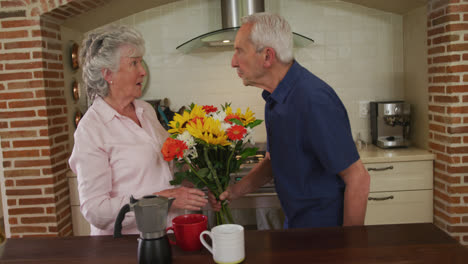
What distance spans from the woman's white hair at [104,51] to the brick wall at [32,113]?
142cm

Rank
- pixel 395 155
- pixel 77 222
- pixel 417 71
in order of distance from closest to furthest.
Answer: pixel 395 155
pixel 77 222
pixel 417 71

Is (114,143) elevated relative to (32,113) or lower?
lower

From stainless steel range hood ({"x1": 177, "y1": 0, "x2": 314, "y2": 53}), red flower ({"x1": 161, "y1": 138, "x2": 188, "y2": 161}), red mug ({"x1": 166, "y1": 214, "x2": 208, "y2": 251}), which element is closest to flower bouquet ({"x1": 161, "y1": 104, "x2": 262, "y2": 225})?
red flower ({"x1": 161, "y1": 138, "x2": 188, "y2": 161})

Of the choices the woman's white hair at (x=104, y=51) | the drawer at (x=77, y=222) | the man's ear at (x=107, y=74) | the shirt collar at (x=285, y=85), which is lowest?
the drawer at (x=77, y=222)

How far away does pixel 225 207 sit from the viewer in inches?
64.2

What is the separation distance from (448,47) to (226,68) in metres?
1.86

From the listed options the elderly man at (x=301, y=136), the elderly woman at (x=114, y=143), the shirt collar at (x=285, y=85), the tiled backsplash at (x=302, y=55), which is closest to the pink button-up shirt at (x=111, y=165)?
the elderly woman at (x=114, y=143)

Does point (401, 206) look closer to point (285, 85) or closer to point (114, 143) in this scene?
point (285, 85)

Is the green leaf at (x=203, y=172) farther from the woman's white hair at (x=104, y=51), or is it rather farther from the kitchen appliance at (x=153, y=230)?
the woman's white hair at (x=104, y=51)

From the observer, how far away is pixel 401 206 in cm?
334

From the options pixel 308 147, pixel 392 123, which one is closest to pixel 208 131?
pixel 308 147

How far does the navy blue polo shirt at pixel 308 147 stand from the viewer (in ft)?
5.08

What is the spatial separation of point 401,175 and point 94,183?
2.51 meters

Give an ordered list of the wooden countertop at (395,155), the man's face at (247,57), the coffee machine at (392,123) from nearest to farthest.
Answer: the man's face at (247,57), the wooden countertop at (395,155), the coffee machine at (392,123)
